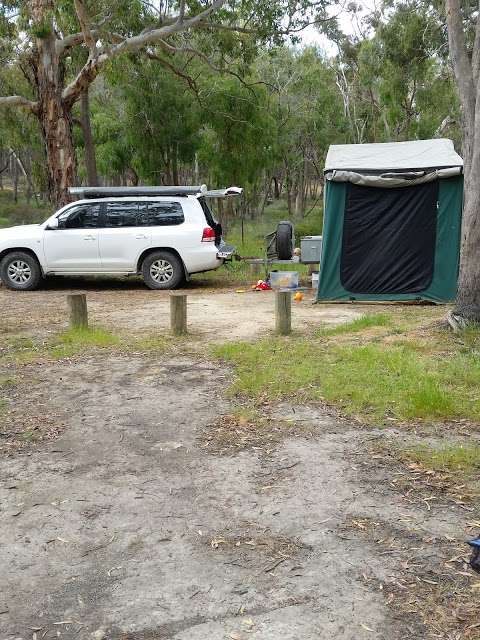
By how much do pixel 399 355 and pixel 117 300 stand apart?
619 cm

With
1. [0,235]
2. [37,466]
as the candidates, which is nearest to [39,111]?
[0,235]

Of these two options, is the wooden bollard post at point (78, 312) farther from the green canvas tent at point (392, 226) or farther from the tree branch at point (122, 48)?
the tree branch at point (122, 48)

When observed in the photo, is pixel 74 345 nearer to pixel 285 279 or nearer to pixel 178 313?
pixel 178 313

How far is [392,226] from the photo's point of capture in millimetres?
10586

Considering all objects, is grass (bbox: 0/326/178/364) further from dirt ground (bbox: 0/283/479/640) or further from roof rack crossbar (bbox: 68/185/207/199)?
roof rack crossbar (bbox: 68/185/207/199)

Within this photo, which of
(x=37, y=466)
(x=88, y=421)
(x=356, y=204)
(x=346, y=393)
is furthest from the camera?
(x=356, y=204)

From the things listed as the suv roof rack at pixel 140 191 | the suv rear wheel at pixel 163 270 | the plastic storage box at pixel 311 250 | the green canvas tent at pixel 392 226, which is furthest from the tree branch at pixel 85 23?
the plastic storage box at pixel 311 250

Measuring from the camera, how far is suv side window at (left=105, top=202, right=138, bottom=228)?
12203 millimetres

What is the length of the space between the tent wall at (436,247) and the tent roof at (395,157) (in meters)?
0.35

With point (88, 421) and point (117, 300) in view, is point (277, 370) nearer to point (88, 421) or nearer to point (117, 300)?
point (88, 421)

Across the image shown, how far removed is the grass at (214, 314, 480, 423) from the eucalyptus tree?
9589mm

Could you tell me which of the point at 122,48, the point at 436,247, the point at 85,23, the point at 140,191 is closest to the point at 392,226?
the point at 436,247

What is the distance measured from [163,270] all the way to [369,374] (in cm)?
687

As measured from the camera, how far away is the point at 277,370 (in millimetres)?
6539
